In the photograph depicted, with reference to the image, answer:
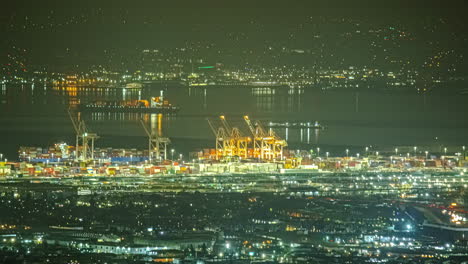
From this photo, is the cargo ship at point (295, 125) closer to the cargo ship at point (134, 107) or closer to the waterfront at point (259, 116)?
the waterfront at point (259, 116)

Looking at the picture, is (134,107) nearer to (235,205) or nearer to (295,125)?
(295,125)

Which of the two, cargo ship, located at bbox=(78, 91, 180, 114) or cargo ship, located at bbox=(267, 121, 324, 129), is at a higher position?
cargo ship, located at bbox=(78, 91, 180, 114)

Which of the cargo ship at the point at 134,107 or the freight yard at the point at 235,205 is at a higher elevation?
the cargo ship at the point at 134,107

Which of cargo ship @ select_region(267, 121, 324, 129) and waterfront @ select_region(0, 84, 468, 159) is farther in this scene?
cargo ship @ select_region(267, 121, 324, 129)

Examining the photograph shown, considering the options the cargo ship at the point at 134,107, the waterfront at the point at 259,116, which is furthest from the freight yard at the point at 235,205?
→ the cargo ship at the point at 134,107

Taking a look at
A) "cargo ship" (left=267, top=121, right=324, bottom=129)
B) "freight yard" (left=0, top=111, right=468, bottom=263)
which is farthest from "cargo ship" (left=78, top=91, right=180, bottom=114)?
"freight yard" (left=0, top=111, right=468, bottom=263)

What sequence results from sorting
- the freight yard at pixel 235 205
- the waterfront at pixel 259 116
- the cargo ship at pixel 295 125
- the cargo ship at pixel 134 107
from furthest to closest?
the cargo ship at pixel 134 107, the cargo ship at pixel 295 125, the waterfront at pixel 259 116, the freight yard at pixel 235 205

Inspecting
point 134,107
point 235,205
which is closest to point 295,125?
point 134,107

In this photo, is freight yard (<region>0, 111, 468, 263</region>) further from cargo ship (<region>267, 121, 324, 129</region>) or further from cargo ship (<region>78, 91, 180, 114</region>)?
cargo ship (<region>78, 91, 180, 114</region>)

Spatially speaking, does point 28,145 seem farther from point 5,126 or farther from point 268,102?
point 268,102

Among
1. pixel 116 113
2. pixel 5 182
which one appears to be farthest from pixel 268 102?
pixel 5 182
